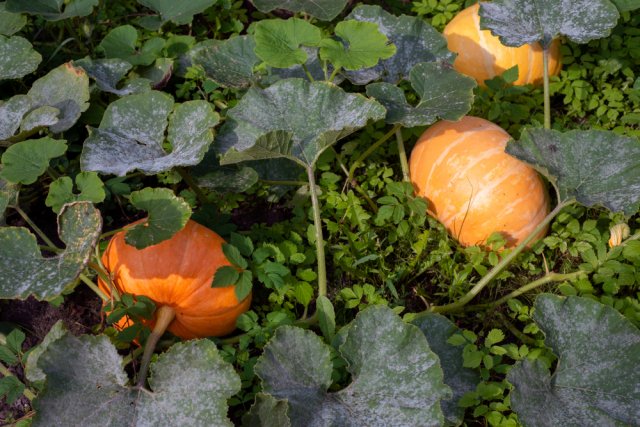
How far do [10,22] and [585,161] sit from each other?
2.38 meters

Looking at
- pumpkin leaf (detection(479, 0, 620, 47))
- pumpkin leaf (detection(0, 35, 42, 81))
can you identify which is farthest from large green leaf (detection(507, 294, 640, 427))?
pumpkin leaf (detection(0, 35, 42, 81))

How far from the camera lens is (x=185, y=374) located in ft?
6.10

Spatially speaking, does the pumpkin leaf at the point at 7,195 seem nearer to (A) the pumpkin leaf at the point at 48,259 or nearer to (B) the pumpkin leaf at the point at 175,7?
(A) the pumpkin leaf at the point at 48,259

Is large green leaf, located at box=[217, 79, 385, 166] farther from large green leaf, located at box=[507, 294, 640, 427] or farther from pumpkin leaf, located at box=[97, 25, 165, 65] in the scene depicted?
large green leaf, located at box=[507, 294, 640, 427]

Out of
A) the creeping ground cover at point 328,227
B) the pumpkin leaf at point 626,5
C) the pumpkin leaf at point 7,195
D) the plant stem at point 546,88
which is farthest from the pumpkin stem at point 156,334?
the pumpkin leaf at point 626,5

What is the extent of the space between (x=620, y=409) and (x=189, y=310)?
4.30 feet

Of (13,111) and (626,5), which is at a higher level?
(626,5)

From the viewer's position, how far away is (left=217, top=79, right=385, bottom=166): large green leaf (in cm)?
215

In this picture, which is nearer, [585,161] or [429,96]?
[585,161]

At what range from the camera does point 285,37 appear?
7.85ft

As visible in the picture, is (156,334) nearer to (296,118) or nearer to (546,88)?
(296,118)

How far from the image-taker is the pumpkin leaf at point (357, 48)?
7.50 ft

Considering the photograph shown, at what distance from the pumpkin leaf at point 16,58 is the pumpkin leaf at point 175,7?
0.51m

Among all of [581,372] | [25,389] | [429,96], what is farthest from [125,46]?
[581,372]
